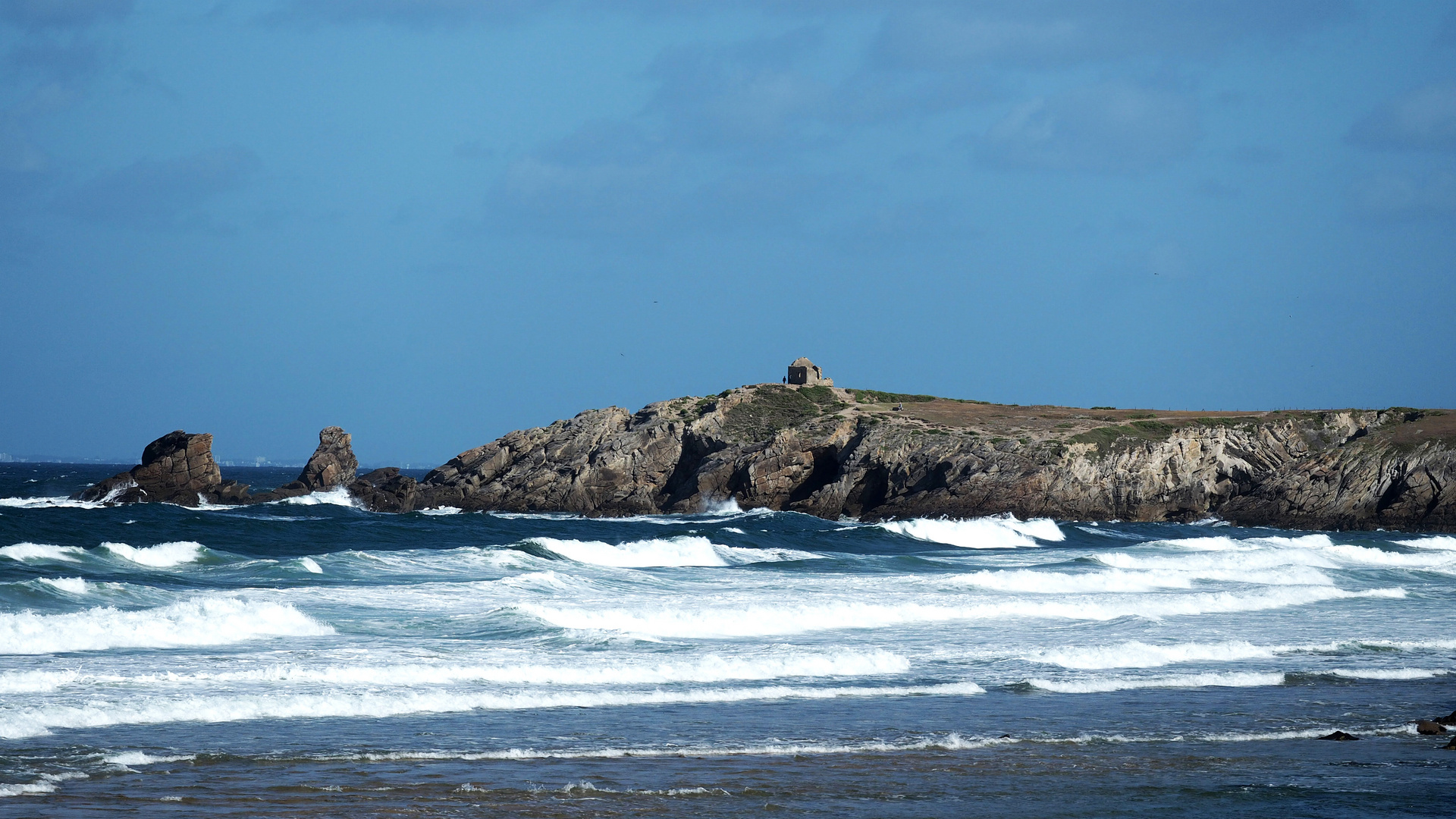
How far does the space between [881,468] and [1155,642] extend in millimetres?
40813

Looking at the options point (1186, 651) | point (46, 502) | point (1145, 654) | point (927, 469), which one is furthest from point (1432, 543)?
point (46, 502)

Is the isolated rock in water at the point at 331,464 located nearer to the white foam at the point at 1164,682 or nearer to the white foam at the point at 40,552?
the white foam at the point at 40,552

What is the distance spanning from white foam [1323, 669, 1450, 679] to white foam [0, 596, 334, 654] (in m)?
14.4

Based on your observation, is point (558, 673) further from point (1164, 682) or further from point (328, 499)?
point (328, 499)

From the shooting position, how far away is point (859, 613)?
72.2 ft

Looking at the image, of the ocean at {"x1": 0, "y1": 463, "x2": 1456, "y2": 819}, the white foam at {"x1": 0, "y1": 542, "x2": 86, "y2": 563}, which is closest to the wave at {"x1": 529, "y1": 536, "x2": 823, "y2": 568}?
the ocean at {"x1": 0, "y1": 463, "x2": 1456, "y2": 819}

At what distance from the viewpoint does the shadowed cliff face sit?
5622cm

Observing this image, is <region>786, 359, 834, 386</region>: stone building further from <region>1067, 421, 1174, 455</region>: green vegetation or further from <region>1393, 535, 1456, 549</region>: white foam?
<region>1393, 535, 1456, 549</region>: white foam

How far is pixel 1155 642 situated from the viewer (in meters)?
19.2

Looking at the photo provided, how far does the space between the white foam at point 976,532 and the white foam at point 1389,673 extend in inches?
1111

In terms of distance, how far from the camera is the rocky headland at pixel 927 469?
185ft

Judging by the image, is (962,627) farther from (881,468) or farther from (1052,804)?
(881,468)

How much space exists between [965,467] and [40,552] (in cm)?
4196

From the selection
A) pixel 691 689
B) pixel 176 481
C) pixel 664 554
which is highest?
pixel 176 481
